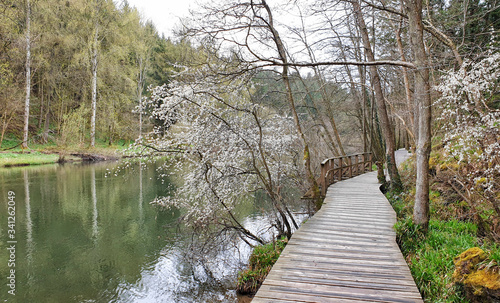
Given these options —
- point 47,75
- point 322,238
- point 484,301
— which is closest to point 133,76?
point 47,75

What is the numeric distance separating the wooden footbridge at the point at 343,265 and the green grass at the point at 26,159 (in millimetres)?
22202

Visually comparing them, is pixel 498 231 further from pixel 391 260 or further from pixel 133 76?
pixel 133 76

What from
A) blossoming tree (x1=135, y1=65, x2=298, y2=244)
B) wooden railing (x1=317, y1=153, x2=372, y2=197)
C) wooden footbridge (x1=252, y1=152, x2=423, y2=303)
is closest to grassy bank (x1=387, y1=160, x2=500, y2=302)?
wooden footbridge (x1=252, y1=152, x2=423, y2=303)

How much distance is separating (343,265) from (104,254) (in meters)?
6.16

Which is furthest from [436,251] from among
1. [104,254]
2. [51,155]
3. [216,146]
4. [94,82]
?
[94,82]

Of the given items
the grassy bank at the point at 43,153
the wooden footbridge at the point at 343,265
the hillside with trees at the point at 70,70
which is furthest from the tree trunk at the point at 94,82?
the wooden footbridge at the point at 343,265

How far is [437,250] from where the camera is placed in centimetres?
442

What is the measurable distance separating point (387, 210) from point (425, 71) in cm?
349

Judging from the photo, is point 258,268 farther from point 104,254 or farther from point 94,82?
point 94,82

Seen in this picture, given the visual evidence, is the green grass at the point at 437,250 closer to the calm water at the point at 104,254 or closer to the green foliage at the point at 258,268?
the green foliage at the point at 258,268

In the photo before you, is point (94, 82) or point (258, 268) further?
point (94, 82)

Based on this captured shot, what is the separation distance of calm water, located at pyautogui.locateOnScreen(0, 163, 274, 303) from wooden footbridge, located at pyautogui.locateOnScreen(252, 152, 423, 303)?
209cm

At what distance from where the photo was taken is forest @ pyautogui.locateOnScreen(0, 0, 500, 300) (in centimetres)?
499

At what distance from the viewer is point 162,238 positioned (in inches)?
340
